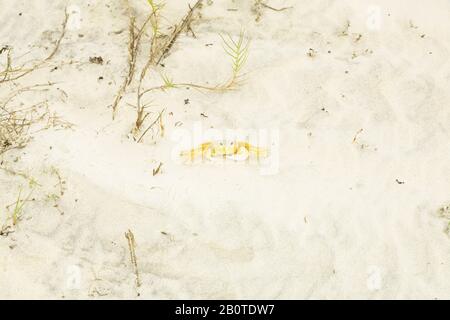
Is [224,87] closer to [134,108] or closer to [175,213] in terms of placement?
[134,108]

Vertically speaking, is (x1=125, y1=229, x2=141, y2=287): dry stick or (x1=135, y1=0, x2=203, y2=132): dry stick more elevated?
(x1=135, y1=0, x2=203, y2=132): dry stick

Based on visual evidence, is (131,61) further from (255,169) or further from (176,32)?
(255,169)

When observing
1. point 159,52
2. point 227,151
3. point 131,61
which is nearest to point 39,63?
point 131,61

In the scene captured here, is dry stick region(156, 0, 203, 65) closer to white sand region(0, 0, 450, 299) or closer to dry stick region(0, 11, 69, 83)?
white sand region(0, 0, 450, 299)

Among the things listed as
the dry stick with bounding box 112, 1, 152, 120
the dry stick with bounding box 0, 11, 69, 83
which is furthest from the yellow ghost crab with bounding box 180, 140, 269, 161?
the dry stick with bounding box 0, 11, 69, 83

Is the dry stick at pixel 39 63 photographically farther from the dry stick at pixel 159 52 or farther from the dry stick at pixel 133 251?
the dry stick at pixel 133 251

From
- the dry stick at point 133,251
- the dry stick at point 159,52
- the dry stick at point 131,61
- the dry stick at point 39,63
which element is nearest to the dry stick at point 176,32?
the dry stick at point 159,52
